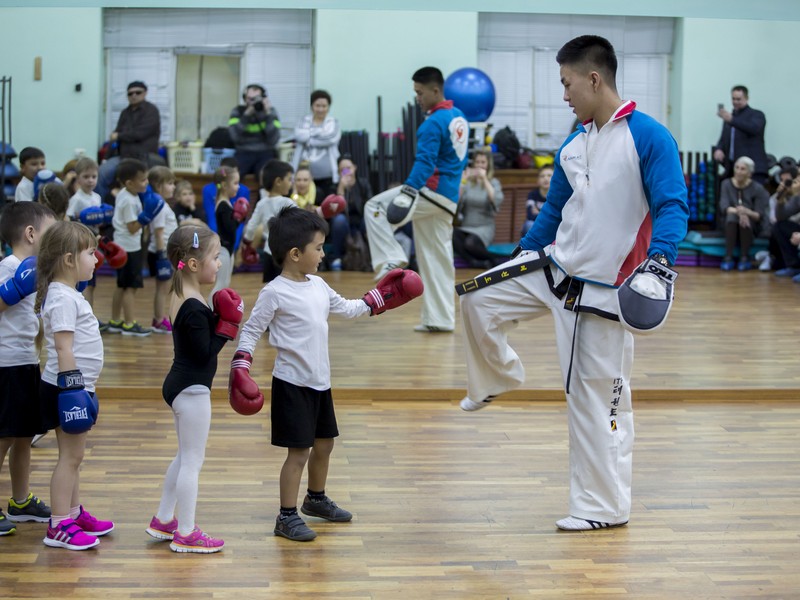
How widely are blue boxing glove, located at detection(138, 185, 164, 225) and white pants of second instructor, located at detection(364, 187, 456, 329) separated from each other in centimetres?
145

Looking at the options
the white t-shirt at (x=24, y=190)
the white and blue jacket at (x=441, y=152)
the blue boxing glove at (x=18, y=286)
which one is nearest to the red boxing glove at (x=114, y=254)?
the white and blue jacket at (x=441, y=152)

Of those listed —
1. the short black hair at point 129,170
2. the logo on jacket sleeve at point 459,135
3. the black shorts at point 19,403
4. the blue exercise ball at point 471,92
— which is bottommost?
the black shorts at point 19,403

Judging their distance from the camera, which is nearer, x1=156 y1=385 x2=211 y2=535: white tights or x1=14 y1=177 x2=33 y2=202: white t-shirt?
x1=156 y1=385 x2=211 y2=535: white tights

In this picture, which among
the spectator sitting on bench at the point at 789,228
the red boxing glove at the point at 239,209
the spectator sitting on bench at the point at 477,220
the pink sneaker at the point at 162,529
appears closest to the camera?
the pink sneaker at the point at 162,529

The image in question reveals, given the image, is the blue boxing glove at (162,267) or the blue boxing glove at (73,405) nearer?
the blue boxing glove at (73,405)

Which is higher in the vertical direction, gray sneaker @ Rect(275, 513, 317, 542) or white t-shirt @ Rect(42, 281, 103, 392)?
white t-shirt @ Rect(42, 281, 103, 392)

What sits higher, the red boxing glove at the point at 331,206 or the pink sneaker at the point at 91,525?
the red boxing glove at the point at 331,206

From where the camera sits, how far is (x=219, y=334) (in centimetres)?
367

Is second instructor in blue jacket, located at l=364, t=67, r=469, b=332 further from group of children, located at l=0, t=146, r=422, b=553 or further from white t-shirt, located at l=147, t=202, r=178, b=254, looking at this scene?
group of children, located at l=0, t=146, r=422, b=553

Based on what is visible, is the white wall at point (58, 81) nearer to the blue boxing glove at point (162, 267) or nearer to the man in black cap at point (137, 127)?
the man in black cap at point (137, 127)

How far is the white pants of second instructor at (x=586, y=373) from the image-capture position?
12.9 feet

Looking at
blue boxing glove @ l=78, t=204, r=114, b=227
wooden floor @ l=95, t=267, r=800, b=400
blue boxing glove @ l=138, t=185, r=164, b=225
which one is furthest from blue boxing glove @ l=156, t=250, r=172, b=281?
blue boxing glove @ l=78, t=204, r=114, b=227

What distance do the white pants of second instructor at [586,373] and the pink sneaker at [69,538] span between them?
151cm

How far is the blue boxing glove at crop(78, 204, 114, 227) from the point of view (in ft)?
23.0
